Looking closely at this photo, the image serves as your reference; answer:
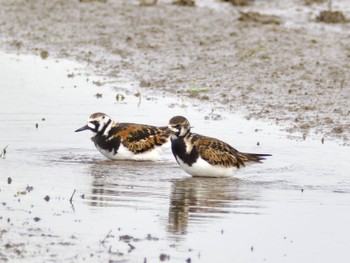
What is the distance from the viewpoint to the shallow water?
8.28m

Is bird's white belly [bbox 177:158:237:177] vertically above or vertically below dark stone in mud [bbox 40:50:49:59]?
below

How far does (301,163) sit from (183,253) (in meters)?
4.34

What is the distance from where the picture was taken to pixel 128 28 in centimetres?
2172

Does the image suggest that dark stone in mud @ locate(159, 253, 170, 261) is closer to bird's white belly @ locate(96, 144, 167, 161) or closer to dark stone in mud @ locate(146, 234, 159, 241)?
dark stone in mud @ locate(146, 234, 159, 241)

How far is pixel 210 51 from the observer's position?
19359 millimetres

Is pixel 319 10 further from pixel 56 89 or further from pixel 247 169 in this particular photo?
pixel 247 169

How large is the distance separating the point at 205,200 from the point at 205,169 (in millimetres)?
1429

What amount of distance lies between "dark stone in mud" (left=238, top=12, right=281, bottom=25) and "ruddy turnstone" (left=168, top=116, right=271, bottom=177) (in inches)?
402

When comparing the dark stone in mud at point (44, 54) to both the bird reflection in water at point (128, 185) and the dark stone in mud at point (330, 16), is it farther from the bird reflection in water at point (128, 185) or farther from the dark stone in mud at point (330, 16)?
the bird reflection in water at point (128, 185)

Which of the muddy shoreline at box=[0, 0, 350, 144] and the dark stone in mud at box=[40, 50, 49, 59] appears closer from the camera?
the muddy shoreline at box=[0, 0, 350, 144]

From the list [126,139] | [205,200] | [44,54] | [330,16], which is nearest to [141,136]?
[126,139]

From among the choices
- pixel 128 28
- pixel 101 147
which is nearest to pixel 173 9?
pixel 128 28

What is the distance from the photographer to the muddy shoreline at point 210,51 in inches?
608

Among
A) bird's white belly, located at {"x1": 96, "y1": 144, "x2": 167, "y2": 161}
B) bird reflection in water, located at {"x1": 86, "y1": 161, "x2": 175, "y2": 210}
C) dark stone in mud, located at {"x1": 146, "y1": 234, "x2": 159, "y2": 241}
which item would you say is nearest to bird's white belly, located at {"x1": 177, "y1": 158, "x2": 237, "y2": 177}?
bird reflection in water, located at {"x1": 86, "y1": 161, "x2": 175, "y2": 210}
